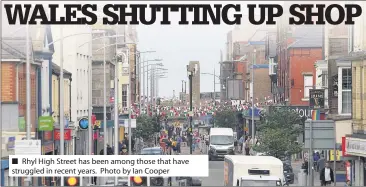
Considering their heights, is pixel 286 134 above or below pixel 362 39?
below

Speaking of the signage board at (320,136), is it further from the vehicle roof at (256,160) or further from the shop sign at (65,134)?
the shop sign at (65,134)

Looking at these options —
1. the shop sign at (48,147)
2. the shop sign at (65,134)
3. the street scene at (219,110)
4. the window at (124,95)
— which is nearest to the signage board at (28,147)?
the street scene at (219,110)

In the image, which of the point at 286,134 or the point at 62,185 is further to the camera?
the point at 286,134

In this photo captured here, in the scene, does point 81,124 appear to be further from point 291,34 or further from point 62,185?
point 291,34

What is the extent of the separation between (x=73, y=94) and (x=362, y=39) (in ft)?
86.3

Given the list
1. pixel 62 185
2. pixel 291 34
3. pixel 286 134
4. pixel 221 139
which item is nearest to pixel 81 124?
pixel 286 134

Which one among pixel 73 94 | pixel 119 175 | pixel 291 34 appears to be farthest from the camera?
pixel 291 34

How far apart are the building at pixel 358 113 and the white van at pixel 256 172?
11.5 metres

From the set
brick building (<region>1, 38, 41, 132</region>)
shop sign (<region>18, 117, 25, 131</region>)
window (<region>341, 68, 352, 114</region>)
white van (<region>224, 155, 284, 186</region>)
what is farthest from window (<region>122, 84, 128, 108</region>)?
white van (<region>224, 155, 284, 186</region>)

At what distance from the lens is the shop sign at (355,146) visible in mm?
47241

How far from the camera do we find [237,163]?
3616cm

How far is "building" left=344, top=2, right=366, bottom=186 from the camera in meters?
48.7

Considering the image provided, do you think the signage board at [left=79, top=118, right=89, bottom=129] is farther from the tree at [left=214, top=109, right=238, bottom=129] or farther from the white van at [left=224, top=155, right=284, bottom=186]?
the tree at [left=214, top=109, right=238, bottom=129]

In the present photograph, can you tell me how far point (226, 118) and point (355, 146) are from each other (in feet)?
226
